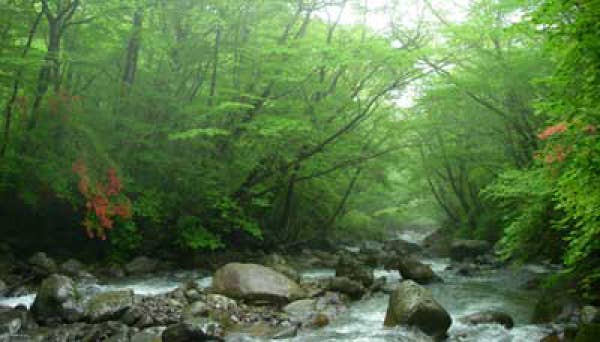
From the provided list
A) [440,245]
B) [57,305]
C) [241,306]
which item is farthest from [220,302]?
[440,245]

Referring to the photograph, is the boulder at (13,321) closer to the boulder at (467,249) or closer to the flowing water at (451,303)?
the flowing water at (451,303)

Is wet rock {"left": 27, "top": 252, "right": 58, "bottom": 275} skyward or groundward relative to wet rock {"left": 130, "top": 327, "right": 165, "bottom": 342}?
groundward

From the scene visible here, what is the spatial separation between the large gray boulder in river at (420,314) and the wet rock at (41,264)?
8915mm

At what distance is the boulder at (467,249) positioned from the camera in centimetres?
2117

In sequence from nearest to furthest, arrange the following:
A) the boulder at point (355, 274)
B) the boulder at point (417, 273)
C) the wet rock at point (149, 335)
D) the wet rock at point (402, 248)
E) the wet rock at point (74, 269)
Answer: the wet rock at point (149, 335) < the wet rock at point (74, 269) < the boulder at point (355, 274) < the boulder at point (417, 273) < the wet rock at point (402, 248)

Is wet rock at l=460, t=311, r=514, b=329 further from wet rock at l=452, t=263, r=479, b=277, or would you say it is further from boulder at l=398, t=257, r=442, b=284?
wet rock at l=452, t=263, r=479, b=277

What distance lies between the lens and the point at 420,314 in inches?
339

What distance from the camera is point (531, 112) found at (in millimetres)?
16188

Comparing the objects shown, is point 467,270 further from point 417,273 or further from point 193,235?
point 193,235

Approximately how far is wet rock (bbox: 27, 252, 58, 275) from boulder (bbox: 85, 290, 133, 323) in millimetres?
4249

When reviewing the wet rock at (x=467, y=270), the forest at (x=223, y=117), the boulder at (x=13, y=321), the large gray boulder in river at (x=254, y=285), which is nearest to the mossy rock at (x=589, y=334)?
the forest at (x=223, y=117)

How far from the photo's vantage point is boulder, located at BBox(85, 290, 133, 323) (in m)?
8.81

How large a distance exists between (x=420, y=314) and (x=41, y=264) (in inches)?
396

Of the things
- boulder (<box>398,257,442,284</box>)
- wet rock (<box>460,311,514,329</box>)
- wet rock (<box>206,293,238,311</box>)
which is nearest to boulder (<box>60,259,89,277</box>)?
wet rock (<box>206,293,238,311</box>)
